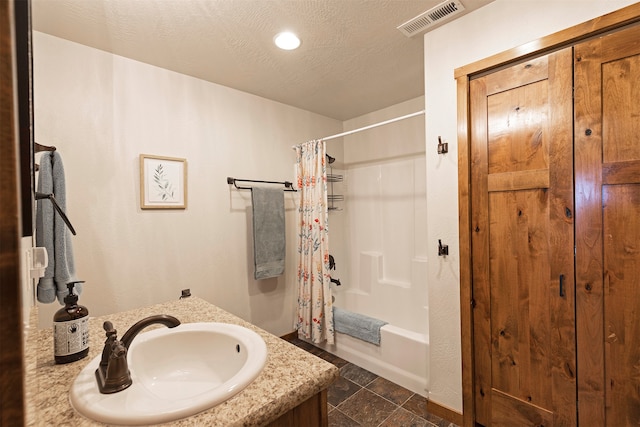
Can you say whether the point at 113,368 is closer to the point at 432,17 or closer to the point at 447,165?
the point at 447,165

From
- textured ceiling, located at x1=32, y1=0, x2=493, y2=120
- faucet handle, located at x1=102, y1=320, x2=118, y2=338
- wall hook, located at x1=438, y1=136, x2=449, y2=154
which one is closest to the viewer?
faucet handle, located at x1=102, y1=320, x2=118, y2=338

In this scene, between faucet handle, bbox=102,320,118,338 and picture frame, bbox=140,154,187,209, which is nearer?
faucet handle, bbox=102,320,118,338

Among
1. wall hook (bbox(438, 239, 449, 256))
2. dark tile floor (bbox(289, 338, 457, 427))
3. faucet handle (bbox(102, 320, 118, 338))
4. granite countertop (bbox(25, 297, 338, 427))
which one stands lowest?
dark tile floor (bbox(289, 338, 457, 427))

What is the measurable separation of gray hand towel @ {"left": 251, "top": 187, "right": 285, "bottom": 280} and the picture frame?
1.88ft

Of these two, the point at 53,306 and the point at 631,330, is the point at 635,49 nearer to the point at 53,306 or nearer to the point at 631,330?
the point at 631,330

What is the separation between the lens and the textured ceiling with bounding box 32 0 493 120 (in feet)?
5.00

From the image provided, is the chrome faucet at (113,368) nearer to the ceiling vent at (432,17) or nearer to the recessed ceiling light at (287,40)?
the recessed ceiling light at (287,40)

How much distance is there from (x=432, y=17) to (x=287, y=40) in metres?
0.87

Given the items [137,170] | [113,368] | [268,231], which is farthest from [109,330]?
[268,231]

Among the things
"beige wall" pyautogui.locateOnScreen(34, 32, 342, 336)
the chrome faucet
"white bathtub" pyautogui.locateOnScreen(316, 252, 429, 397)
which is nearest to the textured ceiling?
"beige wall" pyautogui.locateOnScreen(34, 32, 342, 336)

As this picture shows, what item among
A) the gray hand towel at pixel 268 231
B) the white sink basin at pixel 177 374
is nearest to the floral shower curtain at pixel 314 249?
the gray hand towel at pixel 268 231

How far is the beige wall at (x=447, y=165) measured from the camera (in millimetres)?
1532

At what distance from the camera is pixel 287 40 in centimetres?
182

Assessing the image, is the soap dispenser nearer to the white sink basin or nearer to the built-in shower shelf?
the white sink basin
